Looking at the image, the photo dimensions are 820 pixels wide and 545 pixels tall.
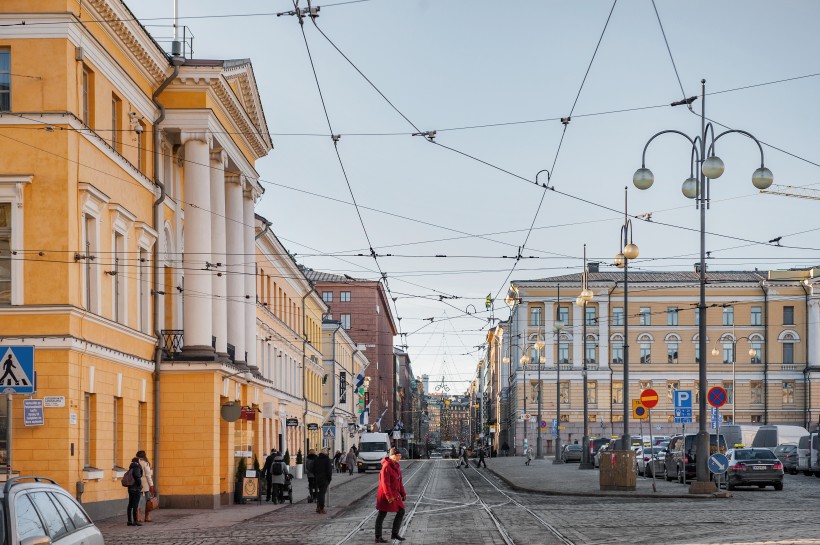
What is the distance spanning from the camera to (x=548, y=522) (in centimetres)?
2488

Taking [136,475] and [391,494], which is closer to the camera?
[391,494]

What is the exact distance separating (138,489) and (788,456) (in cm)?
4067

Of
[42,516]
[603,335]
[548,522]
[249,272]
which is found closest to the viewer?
[42,516]

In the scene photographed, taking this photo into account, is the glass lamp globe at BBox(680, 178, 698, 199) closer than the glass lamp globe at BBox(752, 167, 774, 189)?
No

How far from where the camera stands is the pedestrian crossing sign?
54.6ft

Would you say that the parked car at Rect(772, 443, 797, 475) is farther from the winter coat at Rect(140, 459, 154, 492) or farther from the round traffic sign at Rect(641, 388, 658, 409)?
the winter coat at Rect(140, 459, 154, 492)

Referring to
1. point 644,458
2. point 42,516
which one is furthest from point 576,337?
point 42,516

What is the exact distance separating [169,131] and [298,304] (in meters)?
36.4

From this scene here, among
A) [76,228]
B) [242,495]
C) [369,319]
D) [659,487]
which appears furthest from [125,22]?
[369,319]

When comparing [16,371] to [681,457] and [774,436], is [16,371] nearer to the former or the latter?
[681,457]

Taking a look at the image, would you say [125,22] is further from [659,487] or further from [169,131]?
[659,487]

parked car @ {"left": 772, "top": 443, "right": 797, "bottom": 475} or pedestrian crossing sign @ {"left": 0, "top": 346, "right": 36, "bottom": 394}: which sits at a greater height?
pedestrian crossing sign @ {"left": 0, "top": 346, "right": 36, "bottom": 394}

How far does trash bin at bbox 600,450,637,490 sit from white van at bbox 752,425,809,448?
96.9ft

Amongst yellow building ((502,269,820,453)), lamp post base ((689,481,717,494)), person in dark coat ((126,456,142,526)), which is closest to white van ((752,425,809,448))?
lamp post base ((689,481,717,494))
